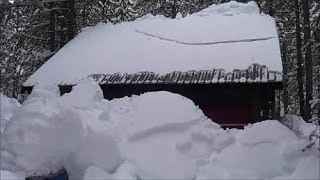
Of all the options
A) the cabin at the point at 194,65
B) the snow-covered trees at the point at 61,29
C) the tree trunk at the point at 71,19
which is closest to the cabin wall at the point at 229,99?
the cabin at the point at 194,65

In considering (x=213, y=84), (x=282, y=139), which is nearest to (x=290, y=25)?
(x=213, y=84)

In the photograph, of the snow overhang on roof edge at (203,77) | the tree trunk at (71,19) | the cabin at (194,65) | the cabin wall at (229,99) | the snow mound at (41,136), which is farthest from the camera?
the tree trunk at (71,19)

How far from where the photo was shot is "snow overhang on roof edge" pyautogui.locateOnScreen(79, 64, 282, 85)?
36.2ft

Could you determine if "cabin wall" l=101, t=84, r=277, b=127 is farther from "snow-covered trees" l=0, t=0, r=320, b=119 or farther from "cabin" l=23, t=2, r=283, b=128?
"snow-covered trees" l=0, t=0, r=320, b=119

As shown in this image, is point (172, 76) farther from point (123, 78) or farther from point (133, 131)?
point (133, 131)

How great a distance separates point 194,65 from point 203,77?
0.75m

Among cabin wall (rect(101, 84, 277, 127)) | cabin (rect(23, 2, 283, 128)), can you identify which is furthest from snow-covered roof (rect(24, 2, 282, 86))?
cabin wall (rect(101, 84, 277, 127))

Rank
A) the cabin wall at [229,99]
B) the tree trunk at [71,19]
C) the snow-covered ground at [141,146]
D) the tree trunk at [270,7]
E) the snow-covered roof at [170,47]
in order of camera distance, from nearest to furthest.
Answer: the snow-covered ground at [141,146], the cabin wall at [229,99], the snow-covered roof at [170,47], the tree trunk at [71,19], the tree trunk at [270,7]

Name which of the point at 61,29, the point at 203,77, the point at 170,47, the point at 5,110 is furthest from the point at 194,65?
the point at 61,29

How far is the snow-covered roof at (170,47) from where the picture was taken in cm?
1234

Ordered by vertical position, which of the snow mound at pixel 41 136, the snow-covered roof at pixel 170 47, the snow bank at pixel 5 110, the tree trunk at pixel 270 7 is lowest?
the tree trunk at pixel 270 7

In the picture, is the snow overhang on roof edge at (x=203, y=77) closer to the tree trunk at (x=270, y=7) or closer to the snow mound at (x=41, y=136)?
the snow mound at (x=41, y=136)

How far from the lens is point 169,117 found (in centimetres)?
741

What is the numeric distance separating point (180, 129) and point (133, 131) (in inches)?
29.1
